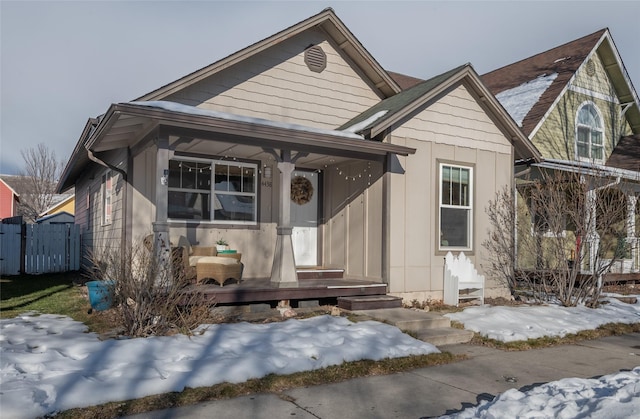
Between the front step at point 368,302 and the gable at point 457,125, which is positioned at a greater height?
the gable at point 457,125

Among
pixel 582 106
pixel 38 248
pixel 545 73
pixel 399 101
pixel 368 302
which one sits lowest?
pixel 368 302

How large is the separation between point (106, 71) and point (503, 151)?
28.0m

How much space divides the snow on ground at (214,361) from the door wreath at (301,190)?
3.69 metres

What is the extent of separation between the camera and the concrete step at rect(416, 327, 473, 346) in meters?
6.97

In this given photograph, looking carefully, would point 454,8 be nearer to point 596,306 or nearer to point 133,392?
point 596,306

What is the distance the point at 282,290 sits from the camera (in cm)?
810

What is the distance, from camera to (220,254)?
8.96 meters

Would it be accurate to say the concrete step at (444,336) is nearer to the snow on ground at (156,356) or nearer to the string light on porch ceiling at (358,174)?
the snow on ground at (156,356)

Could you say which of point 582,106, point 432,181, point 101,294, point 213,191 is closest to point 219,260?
point 101,294

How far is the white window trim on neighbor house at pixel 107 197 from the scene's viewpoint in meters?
11.0

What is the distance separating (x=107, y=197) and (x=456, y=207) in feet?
24.7

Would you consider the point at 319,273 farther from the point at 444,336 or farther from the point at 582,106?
the point at 582,106

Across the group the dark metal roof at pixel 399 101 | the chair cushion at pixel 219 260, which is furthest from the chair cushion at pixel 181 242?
the dark metal roof at pixel 399 101

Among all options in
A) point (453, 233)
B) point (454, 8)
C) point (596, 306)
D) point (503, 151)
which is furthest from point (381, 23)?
point (596, 306)
